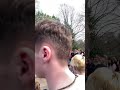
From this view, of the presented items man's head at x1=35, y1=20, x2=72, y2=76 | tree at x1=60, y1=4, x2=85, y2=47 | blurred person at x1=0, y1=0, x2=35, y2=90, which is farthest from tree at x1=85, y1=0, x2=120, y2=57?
blurred person at x1=0, y1=0, x2=35, y2=90

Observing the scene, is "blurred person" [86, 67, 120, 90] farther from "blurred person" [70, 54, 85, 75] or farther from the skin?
the skin

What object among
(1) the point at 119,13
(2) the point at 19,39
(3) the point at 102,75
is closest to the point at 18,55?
(2) the point at 19,39

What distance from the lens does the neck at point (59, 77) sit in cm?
489

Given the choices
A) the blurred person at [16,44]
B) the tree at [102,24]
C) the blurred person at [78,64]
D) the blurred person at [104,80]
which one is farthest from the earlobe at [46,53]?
the blurred person at [104,80]

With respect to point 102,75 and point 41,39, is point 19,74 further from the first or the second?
point 102,75

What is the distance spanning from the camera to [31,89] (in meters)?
4.84

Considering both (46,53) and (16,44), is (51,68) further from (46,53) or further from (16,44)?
(16,44)

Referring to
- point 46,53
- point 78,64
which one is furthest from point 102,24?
point 46,53

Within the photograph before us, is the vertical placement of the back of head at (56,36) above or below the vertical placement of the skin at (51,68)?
above

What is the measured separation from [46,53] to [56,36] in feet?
1.07

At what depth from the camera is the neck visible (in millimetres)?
4887

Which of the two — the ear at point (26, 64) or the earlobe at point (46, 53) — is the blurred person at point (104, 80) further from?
the ear at point (26, 64)

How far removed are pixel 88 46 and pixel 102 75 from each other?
55 cm

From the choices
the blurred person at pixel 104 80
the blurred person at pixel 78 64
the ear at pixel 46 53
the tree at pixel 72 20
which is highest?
the tree at pixel 72 20
